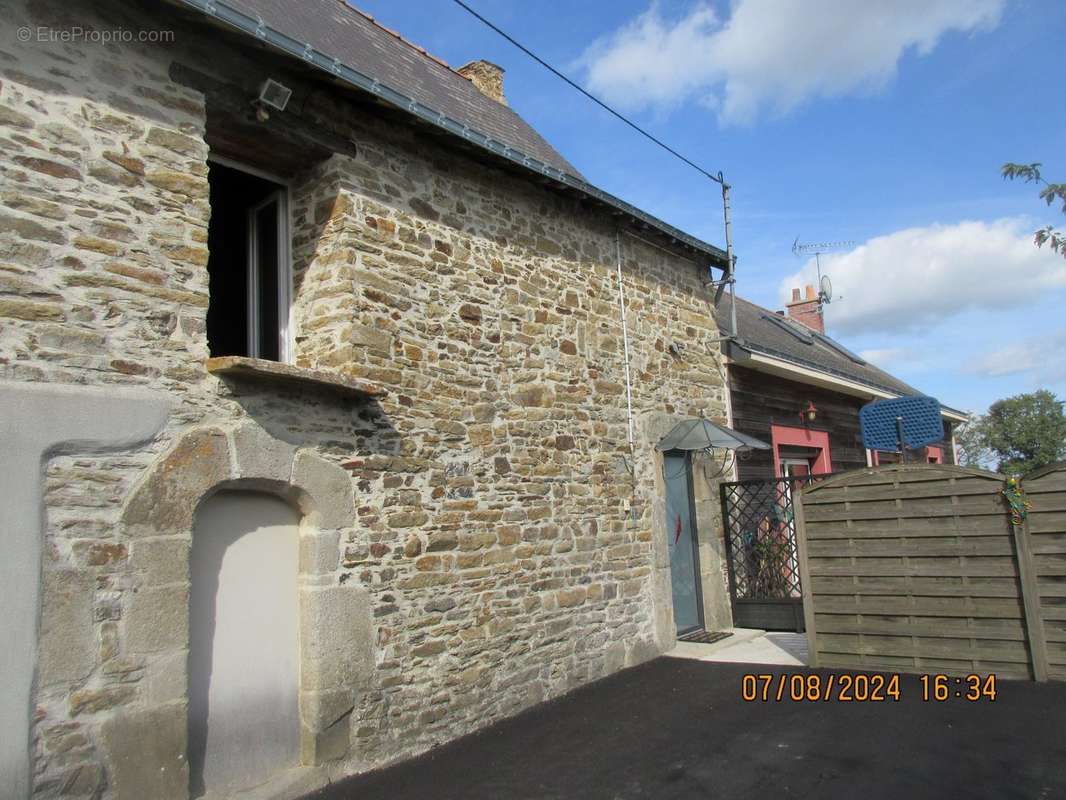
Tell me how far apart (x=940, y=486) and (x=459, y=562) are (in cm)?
366

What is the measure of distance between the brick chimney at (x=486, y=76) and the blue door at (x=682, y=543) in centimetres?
470

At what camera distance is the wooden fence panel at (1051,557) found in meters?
5.55

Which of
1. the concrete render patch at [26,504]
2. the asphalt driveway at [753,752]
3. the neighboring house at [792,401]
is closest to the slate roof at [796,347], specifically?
the neighboring house at [792,401]

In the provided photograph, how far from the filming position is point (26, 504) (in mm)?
3469

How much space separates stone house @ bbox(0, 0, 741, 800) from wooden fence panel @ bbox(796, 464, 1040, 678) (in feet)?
5.78

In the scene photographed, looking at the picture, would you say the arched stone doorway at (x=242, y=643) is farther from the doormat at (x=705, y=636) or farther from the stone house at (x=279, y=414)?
the doormat at (x=705, y=636)

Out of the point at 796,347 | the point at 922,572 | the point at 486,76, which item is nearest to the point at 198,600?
the point at 922,572

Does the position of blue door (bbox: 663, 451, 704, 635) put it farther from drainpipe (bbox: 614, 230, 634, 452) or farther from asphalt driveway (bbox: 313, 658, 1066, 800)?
asphalt driveway (bbox: 313, 658, 1066, 800)

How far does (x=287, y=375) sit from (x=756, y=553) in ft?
20.3

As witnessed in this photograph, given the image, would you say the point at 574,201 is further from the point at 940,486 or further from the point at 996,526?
the point at 996,526

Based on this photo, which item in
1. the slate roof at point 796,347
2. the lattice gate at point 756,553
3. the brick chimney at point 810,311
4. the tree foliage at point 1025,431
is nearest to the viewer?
the lattice gate at point 756,553

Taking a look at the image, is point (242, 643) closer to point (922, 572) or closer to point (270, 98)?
point (270, 98)

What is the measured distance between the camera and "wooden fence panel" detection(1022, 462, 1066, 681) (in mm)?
5547

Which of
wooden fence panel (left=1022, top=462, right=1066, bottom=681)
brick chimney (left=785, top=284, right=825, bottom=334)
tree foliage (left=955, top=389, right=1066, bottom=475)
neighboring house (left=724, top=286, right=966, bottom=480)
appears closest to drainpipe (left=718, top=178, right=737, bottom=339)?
neighboring house (left=724, top=286, right=966, bottom=480)
